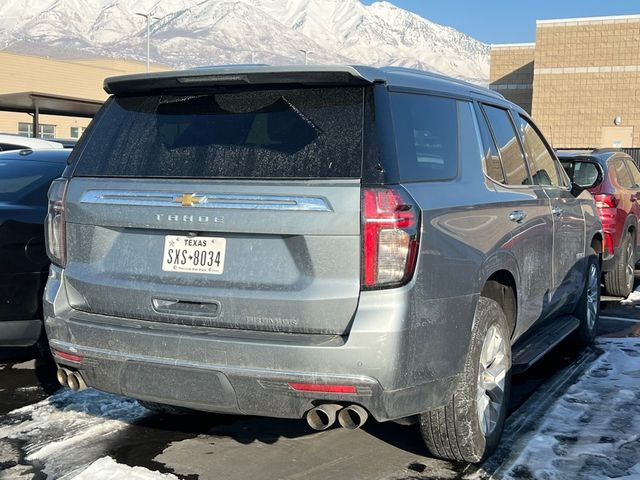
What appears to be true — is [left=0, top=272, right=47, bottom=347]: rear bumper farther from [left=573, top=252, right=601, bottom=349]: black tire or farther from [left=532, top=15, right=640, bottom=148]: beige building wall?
[left=532, top=15, right=640, bottom=148]: beige building wall

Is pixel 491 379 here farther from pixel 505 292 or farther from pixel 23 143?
pixel 23 143

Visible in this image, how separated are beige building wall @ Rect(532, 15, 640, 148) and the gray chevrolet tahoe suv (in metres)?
43.7

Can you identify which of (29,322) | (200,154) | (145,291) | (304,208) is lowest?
(29,322)

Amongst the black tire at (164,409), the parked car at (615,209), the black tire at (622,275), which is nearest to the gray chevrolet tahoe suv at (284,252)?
the black tire at (164,409)

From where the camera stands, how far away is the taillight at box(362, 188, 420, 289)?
10.6ft

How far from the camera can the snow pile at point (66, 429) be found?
13.5ft

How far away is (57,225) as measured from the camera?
3922 millimetres

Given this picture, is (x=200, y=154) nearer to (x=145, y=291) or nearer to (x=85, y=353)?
(x=145, y=291)

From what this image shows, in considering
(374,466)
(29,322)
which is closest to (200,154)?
(374,466)

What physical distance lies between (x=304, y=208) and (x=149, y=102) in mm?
1154

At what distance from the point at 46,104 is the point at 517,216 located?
20.4 meters

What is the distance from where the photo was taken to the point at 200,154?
3.62 m

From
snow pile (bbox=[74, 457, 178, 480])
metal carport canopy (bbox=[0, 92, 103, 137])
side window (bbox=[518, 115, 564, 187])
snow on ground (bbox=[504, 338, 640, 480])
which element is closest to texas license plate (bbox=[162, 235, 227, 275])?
snow pile (bbox=[74, 457, 178, 480])

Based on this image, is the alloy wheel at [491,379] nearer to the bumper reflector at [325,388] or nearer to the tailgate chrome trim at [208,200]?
the bumper reflector at [325,388]
